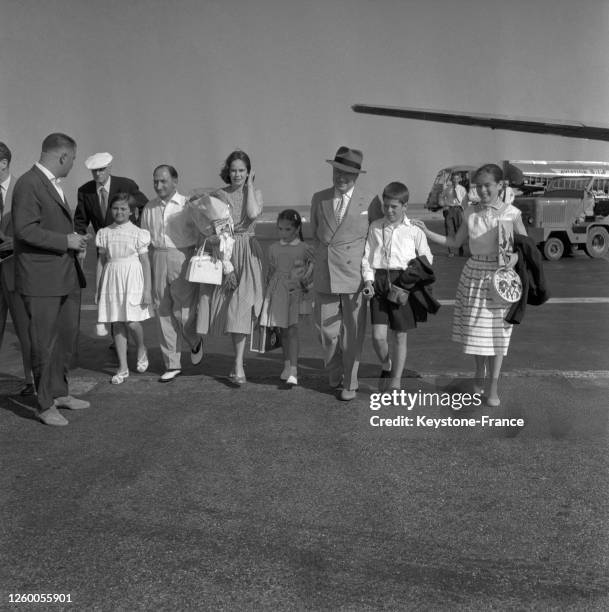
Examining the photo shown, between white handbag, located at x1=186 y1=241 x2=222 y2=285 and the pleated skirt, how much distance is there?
1981 millimetres

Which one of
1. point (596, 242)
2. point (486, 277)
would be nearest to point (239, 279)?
point (486, 277)

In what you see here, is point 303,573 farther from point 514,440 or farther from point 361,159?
point 361,159

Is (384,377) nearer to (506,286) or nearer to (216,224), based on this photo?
(506,286)

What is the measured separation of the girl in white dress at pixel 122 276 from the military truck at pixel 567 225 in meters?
11.9

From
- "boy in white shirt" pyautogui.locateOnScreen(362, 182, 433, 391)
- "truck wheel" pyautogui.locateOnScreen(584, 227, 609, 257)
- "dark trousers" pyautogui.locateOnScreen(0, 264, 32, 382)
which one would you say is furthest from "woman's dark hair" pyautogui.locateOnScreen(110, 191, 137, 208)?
"truck wheel" pyautogui.locateOnScreen(584, 227, 609, 257)

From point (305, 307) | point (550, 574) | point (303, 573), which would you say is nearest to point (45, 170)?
point (305, 307)

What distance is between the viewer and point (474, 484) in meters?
4.03

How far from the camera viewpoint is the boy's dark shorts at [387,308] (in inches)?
221

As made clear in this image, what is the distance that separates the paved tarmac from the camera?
3004mm

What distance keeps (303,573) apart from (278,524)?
50 centimetres

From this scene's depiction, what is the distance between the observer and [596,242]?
16.5 metres

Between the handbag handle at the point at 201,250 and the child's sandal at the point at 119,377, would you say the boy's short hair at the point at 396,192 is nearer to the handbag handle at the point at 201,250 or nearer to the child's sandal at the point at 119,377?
the handbag handle at the point at 201,250

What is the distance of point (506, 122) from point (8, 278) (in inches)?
643

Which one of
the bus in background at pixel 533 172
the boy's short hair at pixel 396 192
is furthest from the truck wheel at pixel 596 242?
the boy's short hair at pixel 396 192
